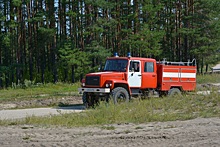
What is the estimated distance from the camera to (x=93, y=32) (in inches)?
1444

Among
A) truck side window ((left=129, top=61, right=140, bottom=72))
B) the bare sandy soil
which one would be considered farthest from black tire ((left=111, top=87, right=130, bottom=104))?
the bare sandy soil

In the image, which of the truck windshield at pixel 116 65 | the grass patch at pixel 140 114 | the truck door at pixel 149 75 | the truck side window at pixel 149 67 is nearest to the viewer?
the grass patch at pixel 140 114

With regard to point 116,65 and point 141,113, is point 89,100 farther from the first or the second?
point 141,113

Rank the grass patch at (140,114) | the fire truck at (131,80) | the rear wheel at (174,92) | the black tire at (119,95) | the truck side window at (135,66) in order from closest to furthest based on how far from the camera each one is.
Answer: the grass patch at (140,114), the black tire at (119,95), the fire truck at (131,80), the truck side window at (135,66), the rear wheel at (174,92)

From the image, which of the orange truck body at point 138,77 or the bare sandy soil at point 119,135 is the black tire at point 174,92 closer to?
the orange truck body at point 138,77

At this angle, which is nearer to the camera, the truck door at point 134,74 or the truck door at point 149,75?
the truck door at point 134,74

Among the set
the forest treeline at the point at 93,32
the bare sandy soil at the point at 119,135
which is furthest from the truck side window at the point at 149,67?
the forest treeline at the point at 93,32

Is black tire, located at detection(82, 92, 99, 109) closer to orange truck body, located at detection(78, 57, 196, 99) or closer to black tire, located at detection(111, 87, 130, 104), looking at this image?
orange truck body, located at detection(78, 57, 196, 99)

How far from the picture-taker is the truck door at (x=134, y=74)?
1889cm

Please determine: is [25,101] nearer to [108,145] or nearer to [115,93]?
[115,93]

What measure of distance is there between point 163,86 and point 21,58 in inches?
1055

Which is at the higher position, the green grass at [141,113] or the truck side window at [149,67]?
the truck side window at [149,67]

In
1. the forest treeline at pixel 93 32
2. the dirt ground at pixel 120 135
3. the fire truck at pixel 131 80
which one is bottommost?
the dirt ground at pixel 120 135

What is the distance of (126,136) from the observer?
9.30 m
